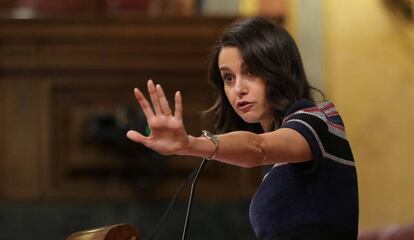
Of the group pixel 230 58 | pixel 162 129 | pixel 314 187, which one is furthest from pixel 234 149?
pixel 230 58

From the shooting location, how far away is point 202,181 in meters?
3.84

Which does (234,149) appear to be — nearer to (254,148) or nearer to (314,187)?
(254,148)

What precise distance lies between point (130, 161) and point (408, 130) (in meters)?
1.30

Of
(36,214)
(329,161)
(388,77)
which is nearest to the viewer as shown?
(329,161)

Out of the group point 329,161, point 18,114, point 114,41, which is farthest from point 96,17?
point 329,161

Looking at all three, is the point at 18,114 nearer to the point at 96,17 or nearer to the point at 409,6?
the point at 96,17

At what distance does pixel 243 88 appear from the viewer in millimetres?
1769

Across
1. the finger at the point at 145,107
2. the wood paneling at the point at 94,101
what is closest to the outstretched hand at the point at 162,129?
the finger at the point at 145,107

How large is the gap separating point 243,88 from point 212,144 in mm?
332

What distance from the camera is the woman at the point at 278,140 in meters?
1.46

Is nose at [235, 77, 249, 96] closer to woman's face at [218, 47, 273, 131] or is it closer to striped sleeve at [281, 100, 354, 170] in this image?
woman's face at [218, 47, 273, 131]

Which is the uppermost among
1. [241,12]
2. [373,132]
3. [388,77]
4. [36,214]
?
[241,12]

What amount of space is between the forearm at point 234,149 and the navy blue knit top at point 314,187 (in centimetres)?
13

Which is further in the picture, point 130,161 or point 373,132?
point 373,132
